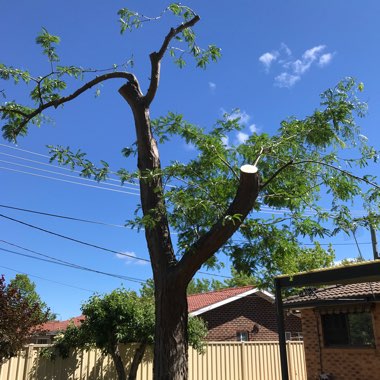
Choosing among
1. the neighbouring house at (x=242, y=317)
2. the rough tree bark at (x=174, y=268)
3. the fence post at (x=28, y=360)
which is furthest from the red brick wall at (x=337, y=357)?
the rough tree bark at (x=174, y=268)

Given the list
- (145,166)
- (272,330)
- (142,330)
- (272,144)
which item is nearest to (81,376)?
(142,330)

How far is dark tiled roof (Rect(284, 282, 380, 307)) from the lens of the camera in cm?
1350

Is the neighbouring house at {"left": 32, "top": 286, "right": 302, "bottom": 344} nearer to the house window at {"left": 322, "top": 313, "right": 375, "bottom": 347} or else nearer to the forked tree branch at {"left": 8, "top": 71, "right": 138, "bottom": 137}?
the house window at {"left": 322, "top": 313, "right": 375, "bottom": 347}

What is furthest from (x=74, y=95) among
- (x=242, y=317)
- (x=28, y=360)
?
(x=242, y=317)

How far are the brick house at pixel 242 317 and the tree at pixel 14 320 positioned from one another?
11.0 meters

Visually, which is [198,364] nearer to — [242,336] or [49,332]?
[242,336]

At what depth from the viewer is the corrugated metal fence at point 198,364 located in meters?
10.4

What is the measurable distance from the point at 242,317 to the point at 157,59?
56.9 ft

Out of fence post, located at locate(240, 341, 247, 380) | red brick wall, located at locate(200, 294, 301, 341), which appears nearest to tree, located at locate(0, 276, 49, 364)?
fence post, located at locate(240, 341, 247, 380)

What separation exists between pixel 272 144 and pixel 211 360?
395 inches

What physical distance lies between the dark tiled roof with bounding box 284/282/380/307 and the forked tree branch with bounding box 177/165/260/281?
9128 millimetres

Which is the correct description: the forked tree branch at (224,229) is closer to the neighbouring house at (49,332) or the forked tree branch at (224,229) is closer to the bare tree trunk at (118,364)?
the neighbouring house at (49,332)

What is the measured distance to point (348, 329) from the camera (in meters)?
15.0

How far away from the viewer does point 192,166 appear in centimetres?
619
